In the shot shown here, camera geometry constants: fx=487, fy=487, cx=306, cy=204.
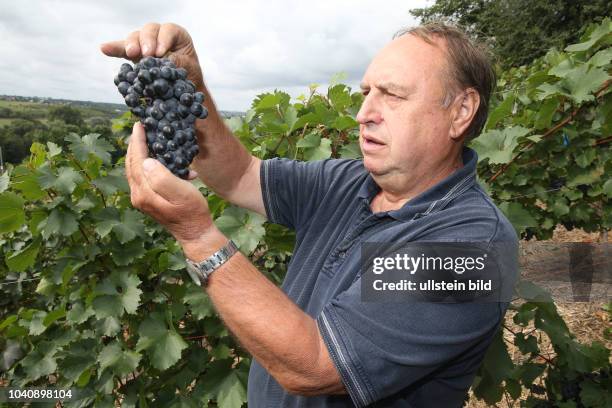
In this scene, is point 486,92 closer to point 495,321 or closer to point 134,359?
point 495,321

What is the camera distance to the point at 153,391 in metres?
2.33

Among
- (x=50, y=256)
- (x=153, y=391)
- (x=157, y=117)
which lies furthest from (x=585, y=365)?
(x=50, y=256)

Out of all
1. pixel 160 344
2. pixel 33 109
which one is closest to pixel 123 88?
pixel 160 344

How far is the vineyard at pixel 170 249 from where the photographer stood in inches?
80.4

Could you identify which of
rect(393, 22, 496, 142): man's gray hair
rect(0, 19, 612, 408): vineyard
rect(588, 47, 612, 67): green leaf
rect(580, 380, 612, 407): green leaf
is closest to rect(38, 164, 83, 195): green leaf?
rect(0, 19, 612, 408): vineyard

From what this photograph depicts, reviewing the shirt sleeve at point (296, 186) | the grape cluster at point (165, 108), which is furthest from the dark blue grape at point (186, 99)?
the shirt sleeve at point (296, 186)

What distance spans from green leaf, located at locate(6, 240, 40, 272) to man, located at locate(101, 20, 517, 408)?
35.8 inches

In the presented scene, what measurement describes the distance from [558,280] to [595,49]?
121 cm

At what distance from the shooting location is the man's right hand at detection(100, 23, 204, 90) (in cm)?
144

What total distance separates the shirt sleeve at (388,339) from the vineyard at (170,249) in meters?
0.80

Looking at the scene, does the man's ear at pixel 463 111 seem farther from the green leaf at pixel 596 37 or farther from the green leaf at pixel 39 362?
the green leaf at pixel 39 362

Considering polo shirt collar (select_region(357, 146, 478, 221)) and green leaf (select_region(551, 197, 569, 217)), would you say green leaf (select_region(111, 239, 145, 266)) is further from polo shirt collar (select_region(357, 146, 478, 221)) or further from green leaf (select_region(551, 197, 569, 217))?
green leaf (select_region(551, 197, 569, 217))

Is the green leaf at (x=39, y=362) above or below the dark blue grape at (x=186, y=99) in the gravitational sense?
below

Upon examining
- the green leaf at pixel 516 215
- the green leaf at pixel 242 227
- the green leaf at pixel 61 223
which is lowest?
the green leaf at pixel 516 215
